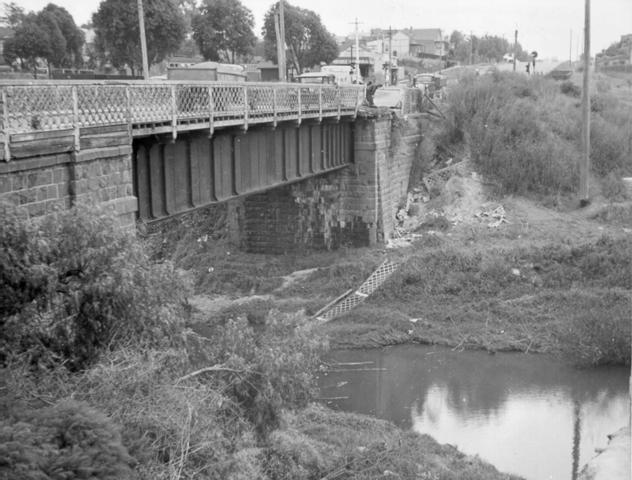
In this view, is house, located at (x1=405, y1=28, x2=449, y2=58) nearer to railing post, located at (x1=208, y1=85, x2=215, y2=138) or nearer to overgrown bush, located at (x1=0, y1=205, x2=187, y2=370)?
railing post, located at (x1=208, y1=85, x2=215, y2=138)

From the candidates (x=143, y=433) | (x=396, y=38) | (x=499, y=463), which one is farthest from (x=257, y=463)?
(x=396, y=38)

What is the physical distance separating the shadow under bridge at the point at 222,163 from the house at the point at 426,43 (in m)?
96.9

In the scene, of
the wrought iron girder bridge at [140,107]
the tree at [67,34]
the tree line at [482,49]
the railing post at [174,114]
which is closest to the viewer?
the wrought iron girder bridge at [140,107]

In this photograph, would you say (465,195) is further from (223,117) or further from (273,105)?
(223,117)

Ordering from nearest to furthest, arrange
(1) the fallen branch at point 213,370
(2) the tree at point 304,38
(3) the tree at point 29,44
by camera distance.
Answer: (1) the fallen branch at point 213,370 < (3) the tree at point 29,44 < (2) the tree at point 304,38

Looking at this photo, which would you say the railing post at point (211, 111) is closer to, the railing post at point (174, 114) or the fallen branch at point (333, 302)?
the railing post at point (174, 114)

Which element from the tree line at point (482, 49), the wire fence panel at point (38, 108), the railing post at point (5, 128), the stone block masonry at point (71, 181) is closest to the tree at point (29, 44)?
the stone block masonry at point (71, 181)

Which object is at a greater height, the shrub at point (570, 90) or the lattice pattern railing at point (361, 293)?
the shrub at point (570, 90)

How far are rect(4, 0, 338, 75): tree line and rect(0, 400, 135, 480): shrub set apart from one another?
152ft

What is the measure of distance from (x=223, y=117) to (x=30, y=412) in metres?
12.6

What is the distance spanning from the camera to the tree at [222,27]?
6191 cm

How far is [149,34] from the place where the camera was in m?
53.0

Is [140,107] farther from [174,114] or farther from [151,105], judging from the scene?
[174,114]

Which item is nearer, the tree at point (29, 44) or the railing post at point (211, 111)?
the railing post at point (211, 111)
